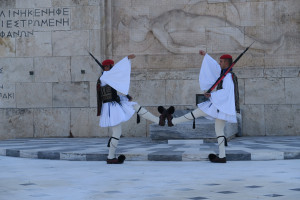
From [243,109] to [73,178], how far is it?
8813 mm

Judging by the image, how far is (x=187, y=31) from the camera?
17.3 m

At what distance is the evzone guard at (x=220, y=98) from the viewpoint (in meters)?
10.6

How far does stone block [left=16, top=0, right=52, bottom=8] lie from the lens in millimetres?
17688

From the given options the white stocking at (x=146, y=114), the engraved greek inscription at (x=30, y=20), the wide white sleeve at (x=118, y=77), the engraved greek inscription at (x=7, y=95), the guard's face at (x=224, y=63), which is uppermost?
the engraved greek inscription at (x=30, y=20)

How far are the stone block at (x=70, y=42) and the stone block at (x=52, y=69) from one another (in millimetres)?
220

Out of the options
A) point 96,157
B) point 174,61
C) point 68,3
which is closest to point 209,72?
point 96,157

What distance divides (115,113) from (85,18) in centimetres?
713

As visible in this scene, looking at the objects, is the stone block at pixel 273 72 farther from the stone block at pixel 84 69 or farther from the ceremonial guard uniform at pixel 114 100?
the ceremonial guard uniform at pixel 114 100

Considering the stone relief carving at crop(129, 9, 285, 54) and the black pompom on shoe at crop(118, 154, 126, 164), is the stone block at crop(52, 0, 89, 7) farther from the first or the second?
the black pompom on shoe at crop(118, 154, 126, 164)

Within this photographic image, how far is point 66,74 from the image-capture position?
17.5 meters

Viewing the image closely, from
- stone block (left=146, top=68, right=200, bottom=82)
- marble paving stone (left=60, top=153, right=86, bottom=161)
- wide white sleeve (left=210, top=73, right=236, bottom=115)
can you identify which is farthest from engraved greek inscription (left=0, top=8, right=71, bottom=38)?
wide white sleeve (left=210, top=73, right=236, bottom=115)

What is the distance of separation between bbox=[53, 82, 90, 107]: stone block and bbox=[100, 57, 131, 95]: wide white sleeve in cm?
640

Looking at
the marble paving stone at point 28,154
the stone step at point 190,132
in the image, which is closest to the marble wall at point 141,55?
the stone step at point 190,132

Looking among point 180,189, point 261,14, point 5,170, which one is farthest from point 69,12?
point 180,189
